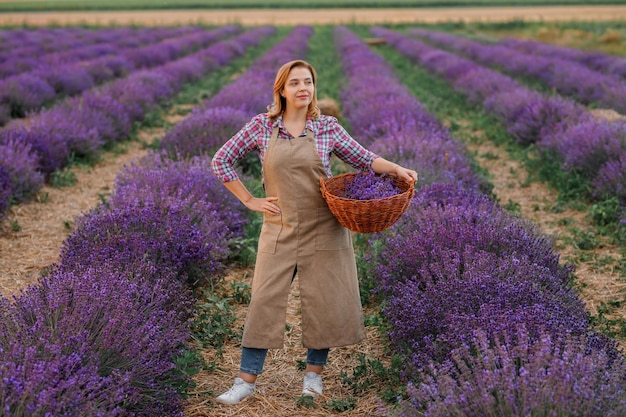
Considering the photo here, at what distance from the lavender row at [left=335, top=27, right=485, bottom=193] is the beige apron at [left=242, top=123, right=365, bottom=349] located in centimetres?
219

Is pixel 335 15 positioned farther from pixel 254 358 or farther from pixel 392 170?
pixel 254 358

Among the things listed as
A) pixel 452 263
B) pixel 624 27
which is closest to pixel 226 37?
pixel 624 27

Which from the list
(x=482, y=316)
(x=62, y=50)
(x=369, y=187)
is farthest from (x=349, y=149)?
(x=62, y=50)

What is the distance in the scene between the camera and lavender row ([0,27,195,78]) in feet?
45.9

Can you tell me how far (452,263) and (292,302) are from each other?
1425mm

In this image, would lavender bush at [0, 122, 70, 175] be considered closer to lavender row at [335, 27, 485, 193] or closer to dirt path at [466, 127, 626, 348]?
lavender row at [335, 27, 485, 193]

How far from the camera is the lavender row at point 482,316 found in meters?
2.22

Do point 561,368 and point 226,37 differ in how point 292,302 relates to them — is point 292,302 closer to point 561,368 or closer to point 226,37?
point 561,368

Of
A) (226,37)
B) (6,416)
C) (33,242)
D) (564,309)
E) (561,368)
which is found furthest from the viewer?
(226,37)

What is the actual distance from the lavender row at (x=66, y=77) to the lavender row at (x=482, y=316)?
6.43 metres

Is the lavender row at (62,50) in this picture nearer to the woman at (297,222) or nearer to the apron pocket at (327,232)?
the woman at (297,222)

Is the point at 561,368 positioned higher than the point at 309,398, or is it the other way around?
the point at 561,368

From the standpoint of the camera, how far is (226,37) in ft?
93.5

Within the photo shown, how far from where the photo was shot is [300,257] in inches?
119
